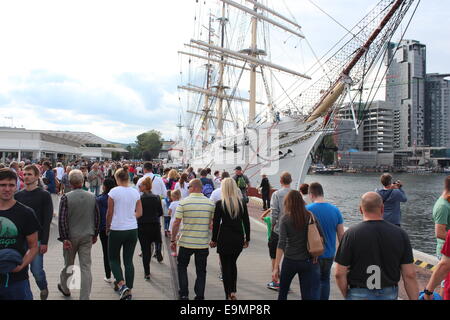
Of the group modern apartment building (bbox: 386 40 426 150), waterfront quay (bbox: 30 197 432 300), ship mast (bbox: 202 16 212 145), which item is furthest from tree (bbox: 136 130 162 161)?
waterfront quay (bbox: 30 197 432 300)

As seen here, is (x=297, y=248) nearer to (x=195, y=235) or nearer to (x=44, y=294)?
(x=195, y=235)

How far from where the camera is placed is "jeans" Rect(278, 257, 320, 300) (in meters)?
4.09

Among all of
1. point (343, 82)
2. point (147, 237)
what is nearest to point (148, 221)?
point (147, 237)

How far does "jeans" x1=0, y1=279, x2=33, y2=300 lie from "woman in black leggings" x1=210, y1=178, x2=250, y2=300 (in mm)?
2316

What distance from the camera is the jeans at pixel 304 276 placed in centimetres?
409

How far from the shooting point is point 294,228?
13.3ft

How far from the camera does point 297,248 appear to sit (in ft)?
13.3

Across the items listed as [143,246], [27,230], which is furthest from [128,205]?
[27,230]

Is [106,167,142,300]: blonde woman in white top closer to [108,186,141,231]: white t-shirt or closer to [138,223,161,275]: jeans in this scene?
[108,186,141,231]: white t-shirt

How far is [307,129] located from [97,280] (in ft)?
61.6

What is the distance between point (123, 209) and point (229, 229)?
4.90 ft

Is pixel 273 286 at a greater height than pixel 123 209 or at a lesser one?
lesser

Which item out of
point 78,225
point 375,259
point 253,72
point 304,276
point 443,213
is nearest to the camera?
point 375,259
